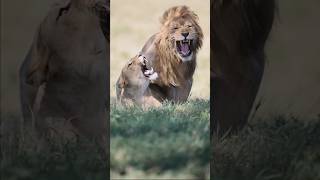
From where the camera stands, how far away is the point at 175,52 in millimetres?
3508

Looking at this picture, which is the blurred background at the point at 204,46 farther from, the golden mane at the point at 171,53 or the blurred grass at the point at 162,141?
the blurred grass at the point at 162,141

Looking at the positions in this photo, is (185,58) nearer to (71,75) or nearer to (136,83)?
(136,83)

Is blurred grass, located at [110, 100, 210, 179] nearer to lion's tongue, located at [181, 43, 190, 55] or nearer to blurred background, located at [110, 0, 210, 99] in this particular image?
blurred background, located at [110, 0, 210, 99]

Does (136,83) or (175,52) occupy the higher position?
(175,52)

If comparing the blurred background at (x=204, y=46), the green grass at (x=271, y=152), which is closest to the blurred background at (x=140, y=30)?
the blurred background at (x=204, y=46)

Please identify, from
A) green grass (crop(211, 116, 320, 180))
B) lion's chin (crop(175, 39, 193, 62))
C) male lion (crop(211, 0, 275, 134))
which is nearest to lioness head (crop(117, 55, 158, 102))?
lion's chin (crop(175, 39, 193, 62))

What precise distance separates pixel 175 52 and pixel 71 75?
71 centimetres

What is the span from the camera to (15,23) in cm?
340

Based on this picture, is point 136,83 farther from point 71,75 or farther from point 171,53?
point 71,75

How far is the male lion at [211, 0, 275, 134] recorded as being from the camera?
11.4 ft

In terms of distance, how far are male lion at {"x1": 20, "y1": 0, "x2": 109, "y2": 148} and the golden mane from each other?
1.19 feet

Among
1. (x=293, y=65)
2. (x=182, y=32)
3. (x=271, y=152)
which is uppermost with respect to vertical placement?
(x=182, y=32)

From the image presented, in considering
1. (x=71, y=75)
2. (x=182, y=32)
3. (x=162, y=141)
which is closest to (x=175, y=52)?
(x=182, y=32)

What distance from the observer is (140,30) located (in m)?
3.46
